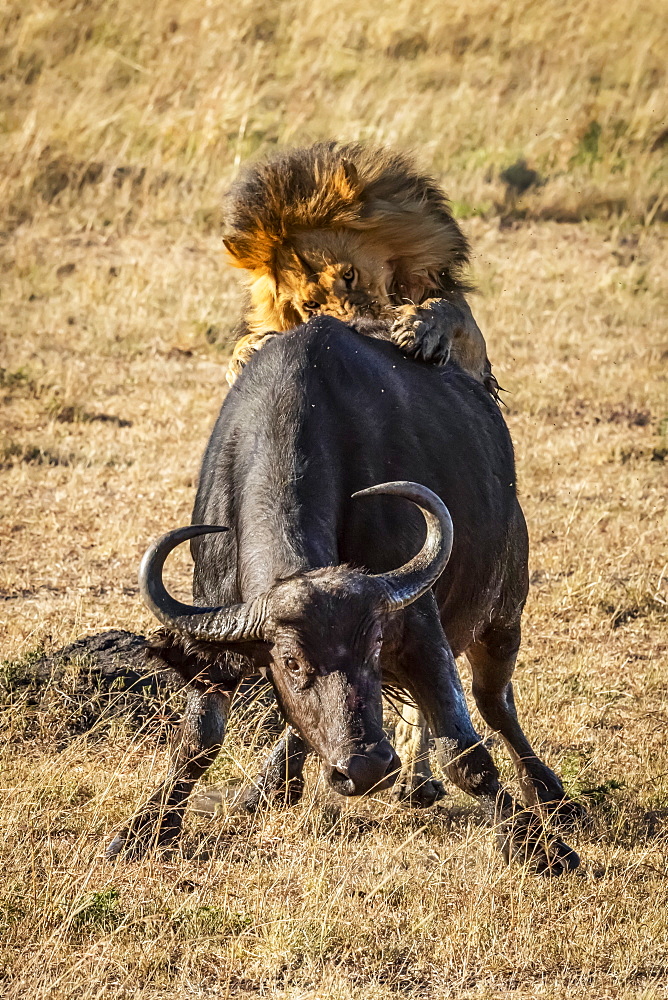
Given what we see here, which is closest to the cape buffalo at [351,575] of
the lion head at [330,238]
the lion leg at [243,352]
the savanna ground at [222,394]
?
the savanna ground at [222,394]

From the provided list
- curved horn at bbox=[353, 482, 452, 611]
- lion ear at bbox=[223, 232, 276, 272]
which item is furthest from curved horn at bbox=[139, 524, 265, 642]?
lion ear at bbox=[223, 232, 276, 272]

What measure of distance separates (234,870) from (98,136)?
1262 cm

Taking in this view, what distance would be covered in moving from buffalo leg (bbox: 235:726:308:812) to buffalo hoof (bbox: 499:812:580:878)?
102 centimetres

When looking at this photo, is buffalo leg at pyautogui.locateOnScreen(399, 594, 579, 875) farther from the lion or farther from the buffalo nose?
the lion

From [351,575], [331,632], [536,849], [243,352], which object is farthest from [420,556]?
[243,352]

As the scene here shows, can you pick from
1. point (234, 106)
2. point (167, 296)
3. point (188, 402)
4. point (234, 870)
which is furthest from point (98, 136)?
point (234, 870)

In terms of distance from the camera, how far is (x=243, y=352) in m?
6.39

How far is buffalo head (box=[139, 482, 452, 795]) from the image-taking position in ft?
13.6

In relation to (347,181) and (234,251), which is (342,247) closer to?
(347,181)

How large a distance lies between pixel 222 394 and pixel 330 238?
16.8 ft

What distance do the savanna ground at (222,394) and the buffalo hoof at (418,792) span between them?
12 centimetres

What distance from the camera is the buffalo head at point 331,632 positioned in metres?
4.14

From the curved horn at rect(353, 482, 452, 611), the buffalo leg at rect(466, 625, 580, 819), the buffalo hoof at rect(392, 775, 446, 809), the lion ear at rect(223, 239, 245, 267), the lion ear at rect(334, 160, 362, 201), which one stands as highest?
the lion ear at rect(334, 160, 362, 201)

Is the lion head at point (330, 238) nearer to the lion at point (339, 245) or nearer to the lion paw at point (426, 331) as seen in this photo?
the lion at point (339, 245)
